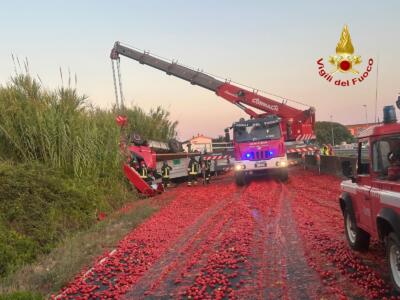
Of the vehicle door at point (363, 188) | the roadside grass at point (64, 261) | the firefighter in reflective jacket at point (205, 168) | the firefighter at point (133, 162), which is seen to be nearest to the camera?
the vehicle door at point (363, 188)

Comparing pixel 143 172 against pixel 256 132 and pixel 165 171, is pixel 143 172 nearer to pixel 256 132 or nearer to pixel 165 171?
pixel 165 171

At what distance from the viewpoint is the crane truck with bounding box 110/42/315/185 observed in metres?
19.8

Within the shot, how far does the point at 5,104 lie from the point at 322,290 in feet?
34.3

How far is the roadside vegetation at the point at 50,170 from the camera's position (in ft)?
29.9

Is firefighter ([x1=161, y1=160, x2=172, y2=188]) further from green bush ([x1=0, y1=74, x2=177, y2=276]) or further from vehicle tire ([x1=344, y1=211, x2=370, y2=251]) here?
vehicle tire ([x1=344, y1=211, x2=370, y2=251])

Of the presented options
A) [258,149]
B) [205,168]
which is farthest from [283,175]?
[205,168]

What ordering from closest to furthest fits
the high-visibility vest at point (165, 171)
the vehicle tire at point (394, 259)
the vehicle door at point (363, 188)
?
the vehicle tire at point (394, 259)
the vehicle door at point (363, 188)
the high-visibility vest at point (165, 171)

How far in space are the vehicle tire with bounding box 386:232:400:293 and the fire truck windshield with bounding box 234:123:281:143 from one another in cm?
1496

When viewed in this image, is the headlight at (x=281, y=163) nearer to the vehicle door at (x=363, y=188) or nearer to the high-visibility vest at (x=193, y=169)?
the high-visibility vest at (x=193, y=169)

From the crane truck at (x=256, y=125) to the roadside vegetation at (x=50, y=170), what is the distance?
6.21 metres

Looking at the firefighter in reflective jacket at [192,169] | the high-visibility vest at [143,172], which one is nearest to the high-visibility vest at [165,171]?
the firefighter in reflective jacket at [192,169]

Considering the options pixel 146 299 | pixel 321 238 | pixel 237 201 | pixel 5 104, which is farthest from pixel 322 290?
pixel 5 104

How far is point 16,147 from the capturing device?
12.3m

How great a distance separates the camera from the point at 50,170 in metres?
11.9
